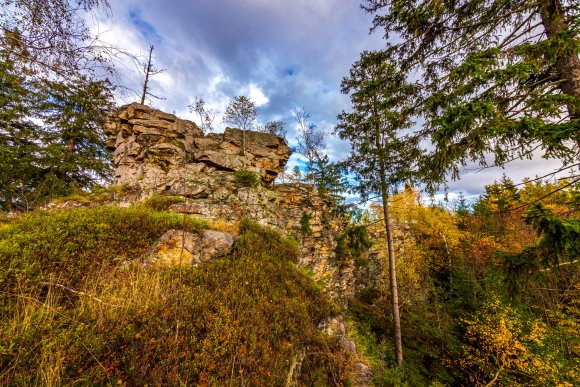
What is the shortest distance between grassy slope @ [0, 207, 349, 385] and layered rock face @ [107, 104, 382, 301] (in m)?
4.48

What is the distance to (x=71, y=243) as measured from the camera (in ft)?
15.3

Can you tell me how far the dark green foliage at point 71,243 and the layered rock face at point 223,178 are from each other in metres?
3.23

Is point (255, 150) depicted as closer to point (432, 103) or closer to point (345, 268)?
point (345, 268)

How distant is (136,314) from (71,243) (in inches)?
110

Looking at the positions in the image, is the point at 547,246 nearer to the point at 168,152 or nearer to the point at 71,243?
the point at 71,243

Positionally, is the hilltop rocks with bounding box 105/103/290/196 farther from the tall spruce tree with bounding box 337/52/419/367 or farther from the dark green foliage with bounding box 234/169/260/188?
the tall spruce tree with bounding box 337/52/419/367

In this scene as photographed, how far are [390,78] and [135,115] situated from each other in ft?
59.1

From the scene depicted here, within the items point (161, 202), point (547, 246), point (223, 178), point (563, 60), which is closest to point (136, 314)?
point (547, 246)

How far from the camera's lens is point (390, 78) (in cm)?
619

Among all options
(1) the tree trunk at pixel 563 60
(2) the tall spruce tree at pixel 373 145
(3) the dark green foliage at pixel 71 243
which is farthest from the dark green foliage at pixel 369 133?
(3) the dark green foliage at pixel 71 243

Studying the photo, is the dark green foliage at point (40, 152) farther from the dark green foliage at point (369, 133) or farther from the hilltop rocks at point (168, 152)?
the dark green foliage at point (369, 133)

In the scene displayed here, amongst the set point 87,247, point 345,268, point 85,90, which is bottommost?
point 345,268

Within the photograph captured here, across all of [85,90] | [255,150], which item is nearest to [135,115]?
[255,150]

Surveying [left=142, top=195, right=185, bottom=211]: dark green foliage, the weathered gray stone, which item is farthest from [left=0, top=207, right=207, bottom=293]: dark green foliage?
[left=142, top=195, right=185, bottom=211]: dark green foliage
